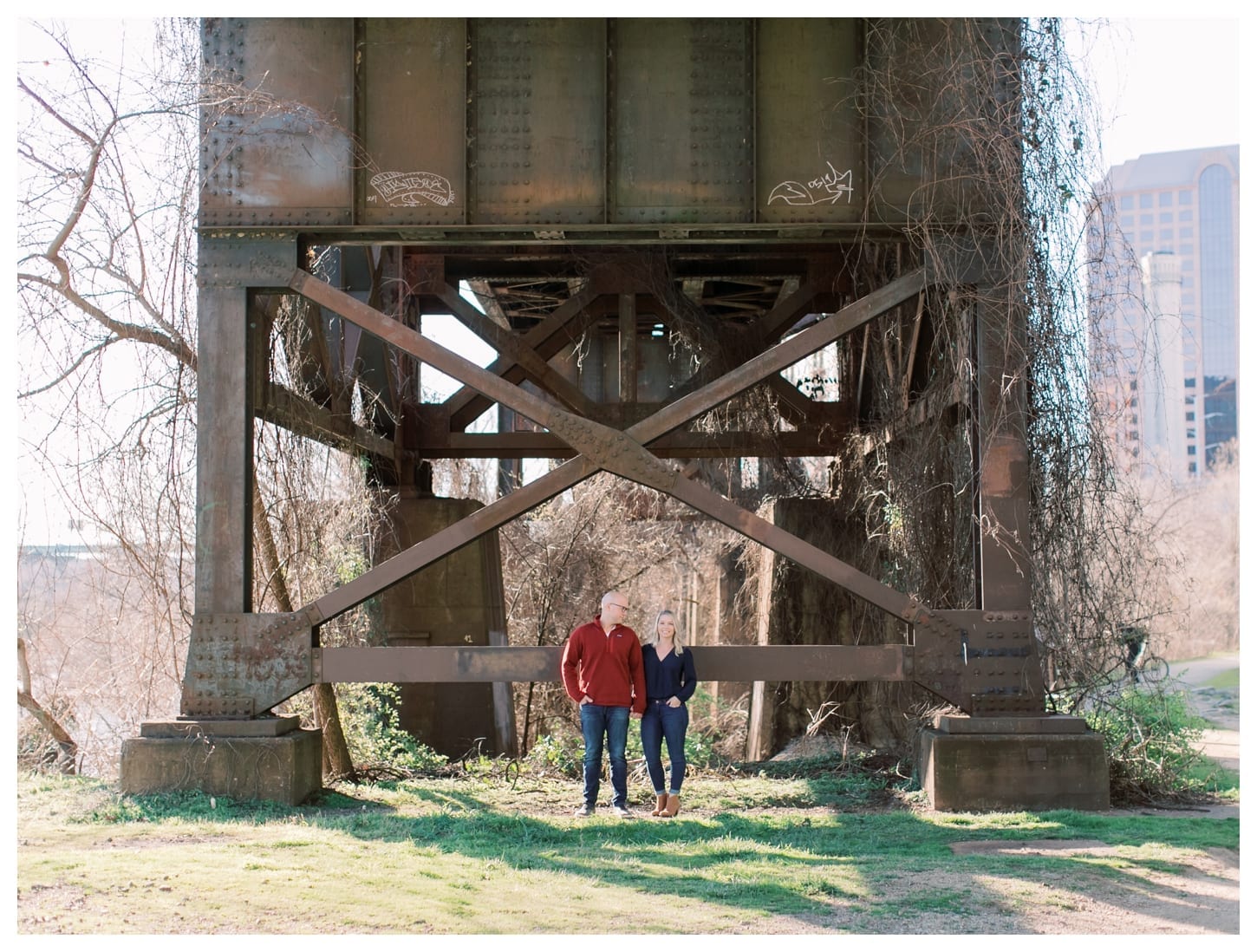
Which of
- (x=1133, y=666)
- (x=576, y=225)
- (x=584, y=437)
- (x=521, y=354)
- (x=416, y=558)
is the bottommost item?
(x=1133, y=666)

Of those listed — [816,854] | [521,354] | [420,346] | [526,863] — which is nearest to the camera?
[526,863]

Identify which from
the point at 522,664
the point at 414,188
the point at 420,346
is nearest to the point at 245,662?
the point at 522,664

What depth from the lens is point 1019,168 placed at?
32.8 ft

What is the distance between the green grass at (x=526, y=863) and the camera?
6.30 metres

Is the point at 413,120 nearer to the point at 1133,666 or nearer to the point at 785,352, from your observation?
the point at 785,352

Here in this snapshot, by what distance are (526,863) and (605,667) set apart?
6.29ft

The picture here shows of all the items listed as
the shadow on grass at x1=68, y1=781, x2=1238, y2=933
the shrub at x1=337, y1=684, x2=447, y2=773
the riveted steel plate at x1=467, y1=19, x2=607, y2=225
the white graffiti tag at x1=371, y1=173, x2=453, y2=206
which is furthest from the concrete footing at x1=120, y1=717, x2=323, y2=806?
the riveted steel plate at x1=467, y1=19, x2=607, y2=225

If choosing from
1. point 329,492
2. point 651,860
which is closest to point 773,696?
point 329,492

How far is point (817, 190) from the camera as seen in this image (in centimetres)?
1020

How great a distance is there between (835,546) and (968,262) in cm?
637

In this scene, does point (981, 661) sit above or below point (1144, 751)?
above

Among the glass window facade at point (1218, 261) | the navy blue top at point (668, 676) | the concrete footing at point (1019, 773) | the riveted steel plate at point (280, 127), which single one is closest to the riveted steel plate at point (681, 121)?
the riveted steel plate at point (280, 127)

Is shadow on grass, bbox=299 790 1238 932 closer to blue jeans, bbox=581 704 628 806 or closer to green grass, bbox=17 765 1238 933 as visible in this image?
green grass, bbox=17 765 1238 933

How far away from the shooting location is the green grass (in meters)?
6.30
